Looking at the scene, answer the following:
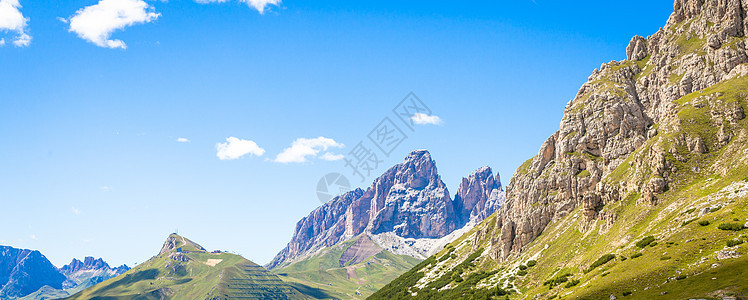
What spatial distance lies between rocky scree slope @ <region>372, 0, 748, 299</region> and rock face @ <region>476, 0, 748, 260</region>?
1.42 ft

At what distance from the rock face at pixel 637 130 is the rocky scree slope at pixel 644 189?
43 centimetres

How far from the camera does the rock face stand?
425ft

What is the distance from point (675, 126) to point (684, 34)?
83.8m

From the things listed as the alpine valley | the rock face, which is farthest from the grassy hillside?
the rock face

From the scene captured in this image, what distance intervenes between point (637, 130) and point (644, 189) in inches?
2318

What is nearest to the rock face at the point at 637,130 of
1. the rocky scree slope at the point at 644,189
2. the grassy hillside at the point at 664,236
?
the rocky scree slope at the point at 644,189

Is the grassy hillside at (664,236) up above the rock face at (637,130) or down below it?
below

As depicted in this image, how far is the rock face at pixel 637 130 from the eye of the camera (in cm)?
12950

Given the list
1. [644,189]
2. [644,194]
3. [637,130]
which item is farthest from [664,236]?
[637,130]

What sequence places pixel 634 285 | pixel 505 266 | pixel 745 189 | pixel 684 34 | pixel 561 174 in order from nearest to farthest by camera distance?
pixel 634 285, pixel 745 189, pixel 505 266, pixel 561 174, pixel 684 34

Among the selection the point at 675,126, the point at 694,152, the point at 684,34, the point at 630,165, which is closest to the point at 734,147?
the point at 694,152

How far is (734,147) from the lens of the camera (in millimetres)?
117375

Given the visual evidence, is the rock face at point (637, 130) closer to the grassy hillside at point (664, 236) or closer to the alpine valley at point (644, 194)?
the alpine valley at point (644, 194)

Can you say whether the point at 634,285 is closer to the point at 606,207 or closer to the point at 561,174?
the point at 606,207
